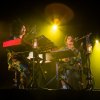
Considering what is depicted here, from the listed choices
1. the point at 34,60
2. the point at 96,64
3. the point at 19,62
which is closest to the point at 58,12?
the point at 96,64

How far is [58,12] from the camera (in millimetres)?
10930

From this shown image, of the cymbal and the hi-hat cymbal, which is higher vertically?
the hi-hat cymbal

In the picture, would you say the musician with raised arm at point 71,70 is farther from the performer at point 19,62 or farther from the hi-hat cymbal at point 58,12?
the hi-hat cymbal at point 58,12

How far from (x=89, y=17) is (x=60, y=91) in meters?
7.18

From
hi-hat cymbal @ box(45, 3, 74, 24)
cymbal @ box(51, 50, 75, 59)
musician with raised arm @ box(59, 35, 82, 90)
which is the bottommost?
musician with raised arm @ box(59, 35, 82, 90)

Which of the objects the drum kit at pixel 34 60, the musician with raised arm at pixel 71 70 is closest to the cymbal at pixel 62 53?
the drum kit at pixel 34 60

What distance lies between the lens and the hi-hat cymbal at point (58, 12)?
35.1 ft

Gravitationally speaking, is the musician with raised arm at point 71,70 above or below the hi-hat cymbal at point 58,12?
below

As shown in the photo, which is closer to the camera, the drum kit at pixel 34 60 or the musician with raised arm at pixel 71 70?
the drum kit at pixel 34 60

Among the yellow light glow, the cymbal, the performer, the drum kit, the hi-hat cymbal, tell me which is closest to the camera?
the drum kit

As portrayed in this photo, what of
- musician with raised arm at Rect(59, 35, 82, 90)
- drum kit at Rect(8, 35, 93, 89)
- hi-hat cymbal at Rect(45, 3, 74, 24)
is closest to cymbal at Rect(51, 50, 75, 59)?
drum kit at Rect(8, 35, 93, 89)

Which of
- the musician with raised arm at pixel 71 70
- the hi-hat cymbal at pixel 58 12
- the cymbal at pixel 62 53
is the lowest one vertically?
the musician with raised arm at pixel 71 70

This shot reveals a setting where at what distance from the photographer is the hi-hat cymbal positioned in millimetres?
10711

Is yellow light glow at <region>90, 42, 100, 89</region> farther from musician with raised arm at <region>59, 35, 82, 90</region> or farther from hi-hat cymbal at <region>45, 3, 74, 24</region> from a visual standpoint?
musician with raised arm at <region>59, 35, 82, 90</region>
